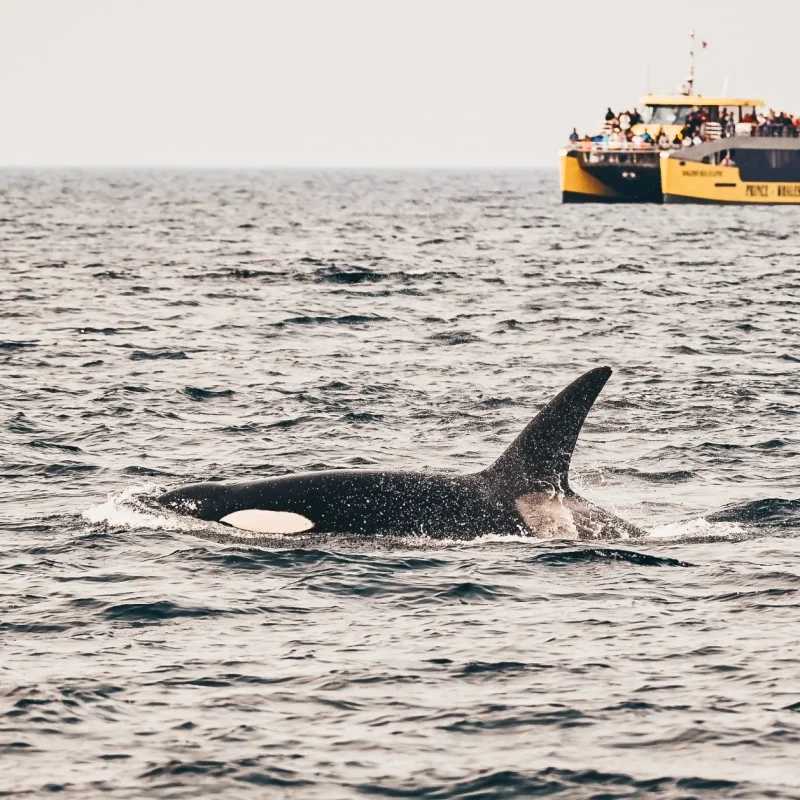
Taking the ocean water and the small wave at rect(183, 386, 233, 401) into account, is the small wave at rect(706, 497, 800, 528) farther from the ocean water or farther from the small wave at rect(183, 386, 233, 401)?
the small wave at rect(183, 386, 233, 401)

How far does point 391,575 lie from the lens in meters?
12.0

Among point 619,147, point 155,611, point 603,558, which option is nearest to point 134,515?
point 155,611

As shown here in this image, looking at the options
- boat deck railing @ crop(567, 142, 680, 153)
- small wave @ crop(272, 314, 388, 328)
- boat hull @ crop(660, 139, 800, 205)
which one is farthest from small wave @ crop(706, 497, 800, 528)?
boat deck railing @ crop(567, 142, 680, 153)

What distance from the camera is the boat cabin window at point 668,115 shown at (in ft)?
265

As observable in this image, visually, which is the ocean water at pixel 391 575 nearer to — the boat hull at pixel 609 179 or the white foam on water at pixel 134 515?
the white foam on water at pixel 134 515

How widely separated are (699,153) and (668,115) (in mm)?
5339

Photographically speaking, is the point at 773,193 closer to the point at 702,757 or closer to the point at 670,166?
the point at 670,166

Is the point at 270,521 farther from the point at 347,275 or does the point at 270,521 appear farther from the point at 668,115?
the point at 668,115

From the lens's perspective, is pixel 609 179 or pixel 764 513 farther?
pixel 609 179

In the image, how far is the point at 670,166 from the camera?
251 ft

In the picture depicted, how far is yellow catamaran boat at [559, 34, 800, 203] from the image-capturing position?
252 feet

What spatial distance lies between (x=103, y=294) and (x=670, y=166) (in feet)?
151

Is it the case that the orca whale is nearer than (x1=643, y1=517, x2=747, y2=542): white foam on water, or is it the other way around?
the orca whale

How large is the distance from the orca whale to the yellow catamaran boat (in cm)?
6456
